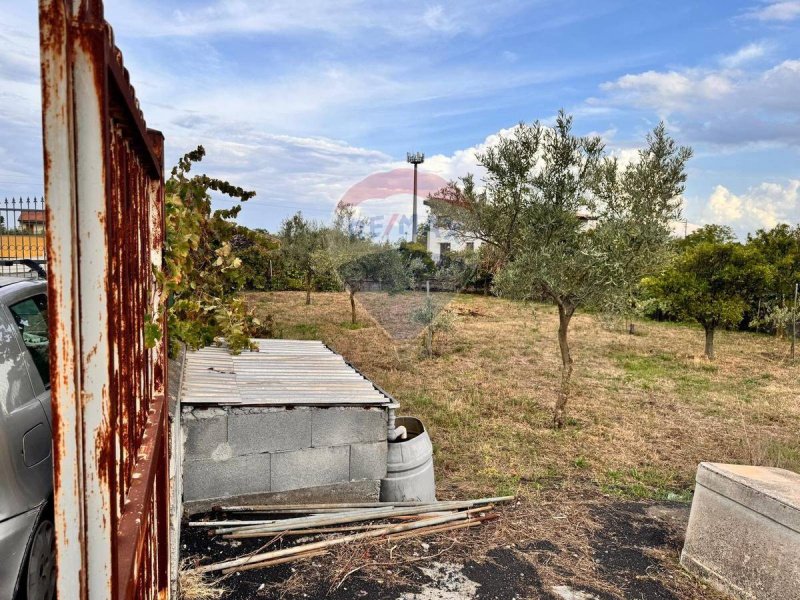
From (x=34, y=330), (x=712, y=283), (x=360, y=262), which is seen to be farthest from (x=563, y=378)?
(x=360, y=262)

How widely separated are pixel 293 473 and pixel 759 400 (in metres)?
8.74

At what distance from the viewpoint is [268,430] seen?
432cm

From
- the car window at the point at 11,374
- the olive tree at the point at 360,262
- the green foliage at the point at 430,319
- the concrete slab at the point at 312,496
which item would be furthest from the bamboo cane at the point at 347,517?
the olive tree at the point at 360,262

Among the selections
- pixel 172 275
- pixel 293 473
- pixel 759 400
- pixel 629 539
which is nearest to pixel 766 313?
pixel 759 400

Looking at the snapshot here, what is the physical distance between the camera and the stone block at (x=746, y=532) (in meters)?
3.52

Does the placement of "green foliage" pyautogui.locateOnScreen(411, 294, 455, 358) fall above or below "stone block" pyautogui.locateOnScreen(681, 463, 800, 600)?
above

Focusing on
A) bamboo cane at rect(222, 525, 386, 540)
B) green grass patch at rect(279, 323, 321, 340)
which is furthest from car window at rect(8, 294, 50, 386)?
green grass patch at rect(279, 323, 321, 340)

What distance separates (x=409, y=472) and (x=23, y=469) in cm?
342

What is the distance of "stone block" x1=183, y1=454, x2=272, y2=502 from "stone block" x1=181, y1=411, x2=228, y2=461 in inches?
2.7

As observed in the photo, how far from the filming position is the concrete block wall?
4.18 meters

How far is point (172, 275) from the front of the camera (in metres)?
2.38

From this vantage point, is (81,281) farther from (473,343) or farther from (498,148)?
(473,343)

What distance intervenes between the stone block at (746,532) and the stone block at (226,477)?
325 centimetres

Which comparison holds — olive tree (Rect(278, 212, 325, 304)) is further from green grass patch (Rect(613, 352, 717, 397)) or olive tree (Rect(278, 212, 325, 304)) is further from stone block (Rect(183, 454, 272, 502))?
stone block (Rect(183, 454, 272, 502))
